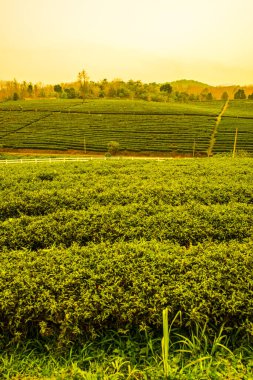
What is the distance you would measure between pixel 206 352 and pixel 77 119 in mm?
61166

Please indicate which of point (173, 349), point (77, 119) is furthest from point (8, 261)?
point (77, 119)

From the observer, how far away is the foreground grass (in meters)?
2.87

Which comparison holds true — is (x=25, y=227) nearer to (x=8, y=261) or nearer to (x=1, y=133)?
(x=8, y=261)

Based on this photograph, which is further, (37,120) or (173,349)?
(37,120)

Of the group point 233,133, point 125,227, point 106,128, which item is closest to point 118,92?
point 106,128

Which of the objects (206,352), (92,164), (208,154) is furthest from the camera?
(208,154)

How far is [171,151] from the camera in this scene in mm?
41969

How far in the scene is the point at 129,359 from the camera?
10.2 ft

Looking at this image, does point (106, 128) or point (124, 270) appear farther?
point (106, 128)

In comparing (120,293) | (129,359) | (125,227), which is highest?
(125,227)

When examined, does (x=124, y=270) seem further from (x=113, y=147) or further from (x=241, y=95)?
(x=241, y=95)

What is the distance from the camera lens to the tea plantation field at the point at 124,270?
3.31 m

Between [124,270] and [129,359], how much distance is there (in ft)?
3.44

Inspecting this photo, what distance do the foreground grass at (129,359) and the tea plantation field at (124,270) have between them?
1.4 inches
